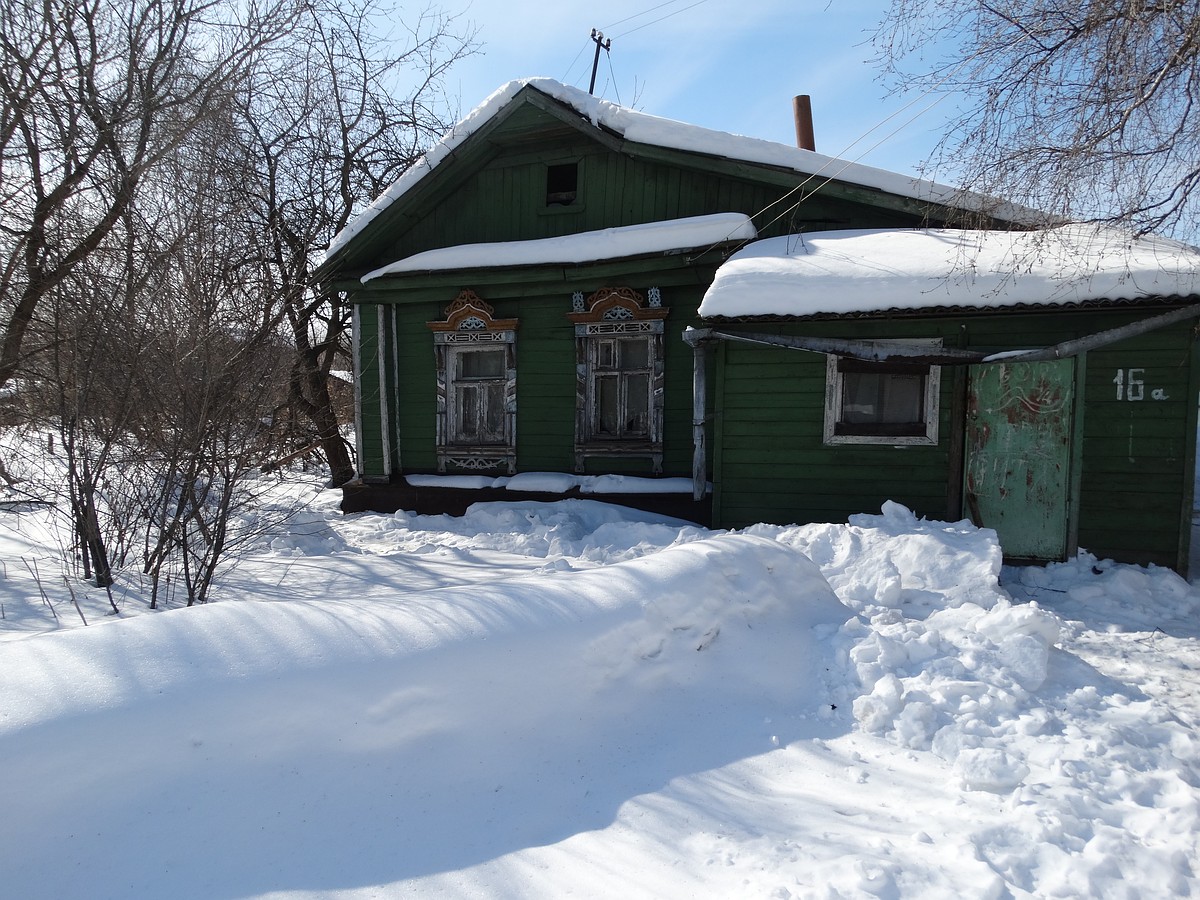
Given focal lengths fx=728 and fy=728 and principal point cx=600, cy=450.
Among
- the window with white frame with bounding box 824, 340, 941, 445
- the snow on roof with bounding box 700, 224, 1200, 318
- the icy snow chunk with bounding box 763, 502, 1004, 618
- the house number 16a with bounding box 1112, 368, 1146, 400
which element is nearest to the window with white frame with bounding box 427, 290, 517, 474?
the snow on roof with bounding box 700, 224, 1200, 318

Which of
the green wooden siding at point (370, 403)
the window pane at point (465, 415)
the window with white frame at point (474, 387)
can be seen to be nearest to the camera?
the window with white frame at point (474, 387)

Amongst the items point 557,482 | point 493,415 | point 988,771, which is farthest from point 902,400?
point 493,415

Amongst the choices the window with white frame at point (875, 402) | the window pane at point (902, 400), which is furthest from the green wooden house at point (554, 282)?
the window pane at point (902, 400)

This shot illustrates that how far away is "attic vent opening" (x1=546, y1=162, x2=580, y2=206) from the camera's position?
9664 mm

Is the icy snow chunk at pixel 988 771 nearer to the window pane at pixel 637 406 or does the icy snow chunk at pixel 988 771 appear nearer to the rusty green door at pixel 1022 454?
the rusty green door at pixel 1022 454

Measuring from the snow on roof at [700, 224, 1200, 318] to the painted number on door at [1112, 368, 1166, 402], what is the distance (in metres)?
0.87

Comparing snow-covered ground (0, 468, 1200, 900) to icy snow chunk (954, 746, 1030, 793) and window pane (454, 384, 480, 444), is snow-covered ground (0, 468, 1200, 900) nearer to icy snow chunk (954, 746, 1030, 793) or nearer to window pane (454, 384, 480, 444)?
icy snow chunk (954, 746, 1030, 793)

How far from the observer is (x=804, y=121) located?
11.9 m

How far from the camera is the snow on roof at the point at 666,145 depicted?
25.8 feet

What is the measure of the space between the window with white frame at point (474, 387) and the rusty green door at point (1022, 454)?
5483 millimetres

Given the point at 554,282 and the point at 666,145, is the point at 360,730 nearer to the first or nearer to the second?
the point at 554,282

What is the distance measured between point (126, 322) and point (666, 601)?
4348 millimetres

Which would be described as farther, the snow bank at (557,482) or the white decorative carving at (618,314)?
the white decorative carving at (618,314)

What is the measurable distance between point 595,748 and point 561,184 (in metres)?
8.41
